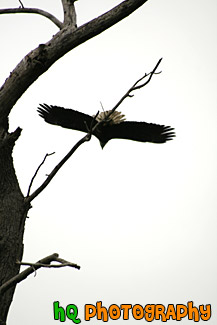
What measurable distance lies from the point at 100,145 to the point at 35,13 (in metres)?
1.15

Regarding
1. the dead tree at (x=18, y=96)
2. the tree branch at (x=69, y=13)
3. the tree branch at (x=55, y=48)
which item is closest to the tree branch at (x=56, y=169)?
the dead tree at (x=18, y=96)

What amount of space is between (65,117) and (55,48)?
1.18m

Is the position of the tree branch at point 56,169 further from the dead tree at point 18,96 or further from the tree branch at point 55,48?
the tree branch at point 55,48

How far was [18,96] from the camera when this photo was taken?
2412 millimetres

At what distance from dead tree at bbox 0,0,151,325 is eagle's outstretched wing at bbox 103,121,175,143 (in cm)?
101

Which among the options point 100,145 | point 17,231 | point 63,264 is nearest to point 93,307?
point 100,145

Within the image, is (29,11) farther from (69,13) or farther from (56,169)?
(56,169)

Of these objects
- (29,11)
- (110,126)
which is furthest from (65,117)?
(29,11)

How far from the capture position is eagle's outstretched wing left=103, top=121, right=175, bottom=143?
3408 mm

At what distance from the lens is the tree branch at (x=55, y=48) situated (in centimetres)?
234

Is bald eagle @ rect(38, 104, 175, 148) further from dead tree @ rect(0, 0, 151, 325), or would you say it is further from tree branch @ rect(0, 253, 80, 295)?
tree branch @ rect(0, 253, 80, 295)

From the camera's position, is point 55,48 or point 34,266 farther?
point 55,48

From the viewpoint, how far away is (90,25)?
93.4 inches

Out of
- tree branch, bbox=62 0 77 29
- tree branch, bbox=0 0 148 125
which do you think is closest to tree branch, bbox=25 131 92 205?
tree branch, bbox=0 0 148 125
